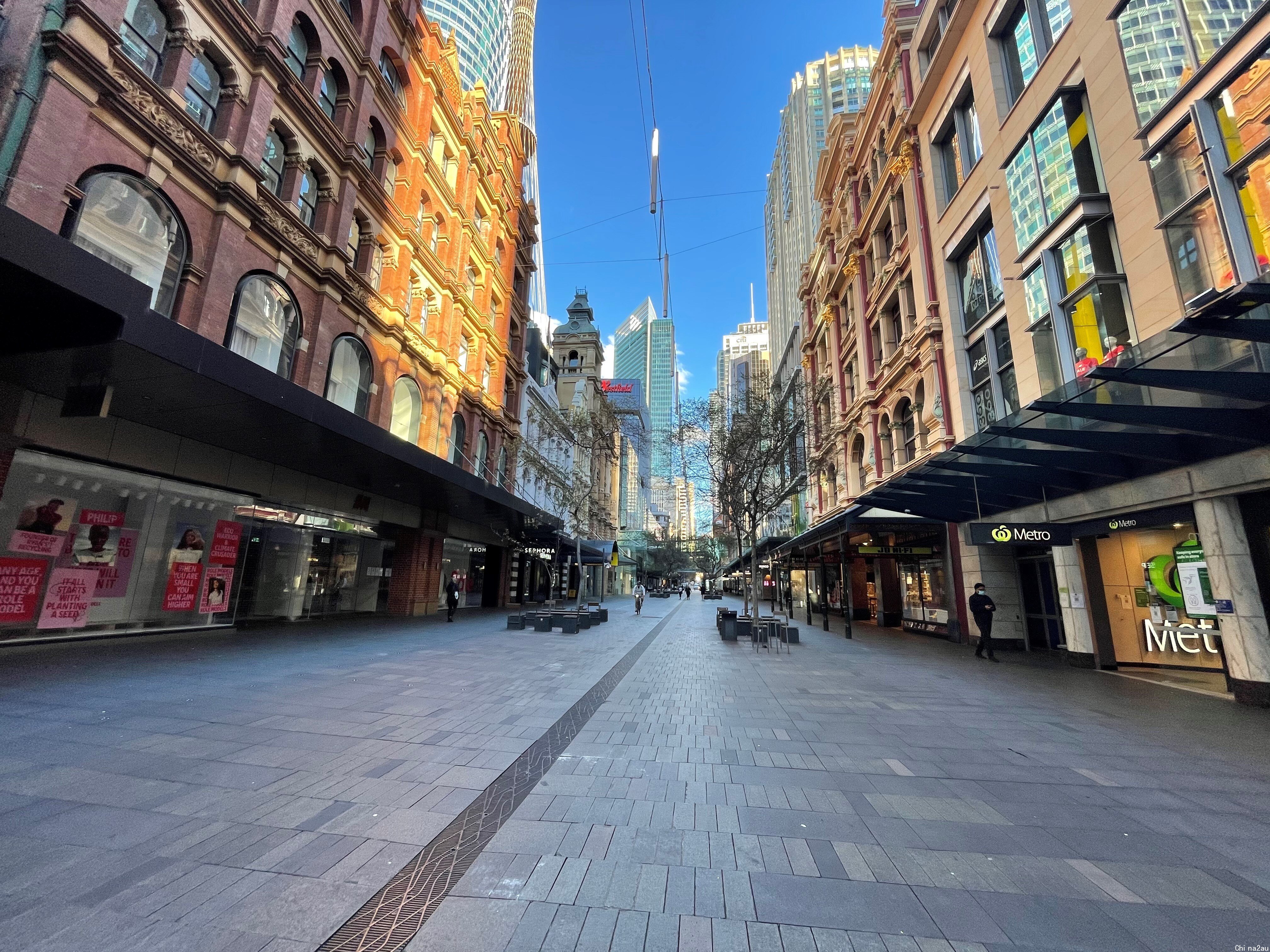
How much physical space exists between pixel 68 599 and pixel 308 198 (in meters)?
13.1

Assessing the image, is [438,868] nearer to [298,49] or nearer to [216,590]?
[216,590]

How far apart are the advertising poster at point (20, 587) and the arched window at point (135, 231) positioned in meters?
5.37

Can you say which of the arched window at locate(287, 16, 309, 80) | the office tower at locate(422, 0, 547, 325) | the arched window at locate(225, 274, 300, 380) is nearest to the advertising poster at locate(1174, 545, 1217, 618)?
the arched window at locate(225, 274, 300, 380)

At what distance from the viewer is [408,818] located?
13.5 feet

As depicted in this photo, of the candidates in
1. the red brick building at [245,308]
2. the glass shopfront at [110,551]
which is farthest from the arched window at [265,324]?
the glass shopfront at [110,551]

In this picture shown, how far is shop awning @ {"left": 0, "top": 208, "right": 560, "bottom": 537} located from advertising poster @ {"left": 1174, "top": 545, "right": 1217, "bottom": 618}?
17244 mm

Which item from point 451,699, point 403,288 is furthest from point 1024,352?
point 403,288

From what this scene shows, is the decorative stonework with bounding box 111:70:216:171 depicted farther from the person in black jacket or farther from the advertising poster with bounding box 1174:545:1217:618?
the advertising poster with bounding box 1174:545:1217:618

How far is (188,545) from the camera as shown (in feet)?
42.7

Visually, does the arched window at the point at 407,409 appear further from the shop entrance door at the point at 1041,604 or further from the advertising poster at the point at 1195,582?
the advertising poster at the point at 1195,582

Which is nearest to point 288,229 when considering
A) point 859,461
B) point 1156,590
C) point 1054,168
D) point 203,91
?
point 203,91

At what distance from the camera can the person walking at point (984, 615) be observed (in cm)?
1347

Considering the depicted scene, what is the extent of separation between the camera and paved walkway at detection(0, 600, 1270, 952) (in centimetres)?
288

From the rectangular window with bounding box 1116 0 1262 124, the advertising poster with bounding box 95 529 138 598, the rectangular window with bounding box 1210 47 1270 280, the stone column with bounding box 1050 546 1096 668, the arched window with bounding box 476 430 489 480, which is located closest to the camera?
the rectangular window with bounding box 1210 47 1270 280
